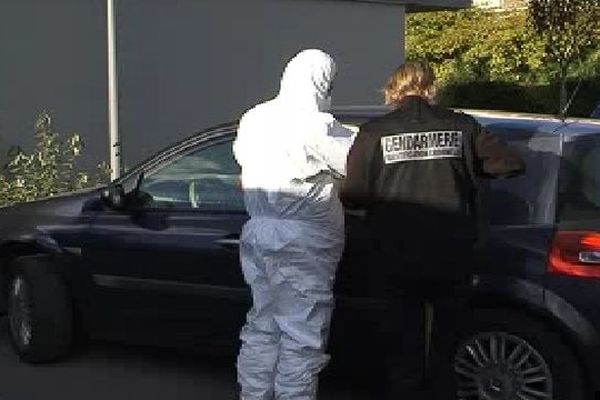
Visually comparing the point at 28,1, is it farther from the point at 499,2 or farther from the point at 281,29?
the point at 499,2

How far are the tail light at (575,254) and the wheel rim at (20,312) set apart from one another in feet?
10.5

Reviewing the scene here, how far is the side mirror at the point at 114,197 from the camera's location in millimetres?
6273

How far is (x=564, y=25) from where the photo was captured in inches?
759

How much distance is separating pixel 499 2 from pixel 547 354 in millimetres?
25855

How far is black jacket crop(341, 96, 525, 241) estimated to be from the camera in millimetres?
4727

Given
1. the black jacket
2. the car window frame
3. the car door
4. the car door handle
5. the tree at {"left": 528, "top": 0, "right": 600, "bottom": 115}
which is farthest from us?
the tree at {"left": 528, "top": 0, "right": 600, "bottom": 115}

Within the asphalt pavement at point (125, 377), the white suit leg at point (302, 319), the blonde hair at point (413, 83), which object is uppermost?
the blonde hair at point (413, 83)

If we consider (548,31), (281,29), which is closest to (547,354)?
(281,29)

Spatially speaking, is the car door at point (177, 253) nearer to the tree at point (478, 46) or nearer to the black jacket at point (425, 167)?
the black jacket at point (425, 167)

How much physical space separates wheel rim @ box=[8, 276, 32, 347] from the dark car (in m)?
0.01

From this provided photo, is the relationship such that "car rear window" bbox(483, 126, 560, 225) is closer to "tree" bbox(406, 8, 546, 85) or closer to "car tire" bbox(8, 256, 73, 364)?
"car tire" bbox(8, 256, 73, 364)

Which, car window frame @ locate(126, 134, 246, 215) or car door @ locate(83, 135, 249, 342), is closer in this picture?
car door @ locate(83, 135, 249, 342)

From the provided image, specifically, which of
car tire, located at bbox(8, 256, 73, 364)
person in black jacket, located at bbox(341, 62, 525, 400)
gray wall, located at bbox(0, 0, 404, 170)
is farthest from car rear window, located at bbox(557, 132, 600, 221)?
gray wall, located at bbox(0, 0, 404, 170)

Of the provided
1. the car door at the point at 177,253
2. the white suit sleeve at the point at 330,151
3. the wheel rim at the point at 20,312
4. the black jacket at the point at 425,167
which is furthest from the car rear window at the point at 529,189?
the wheel rim at the point at 20,312
